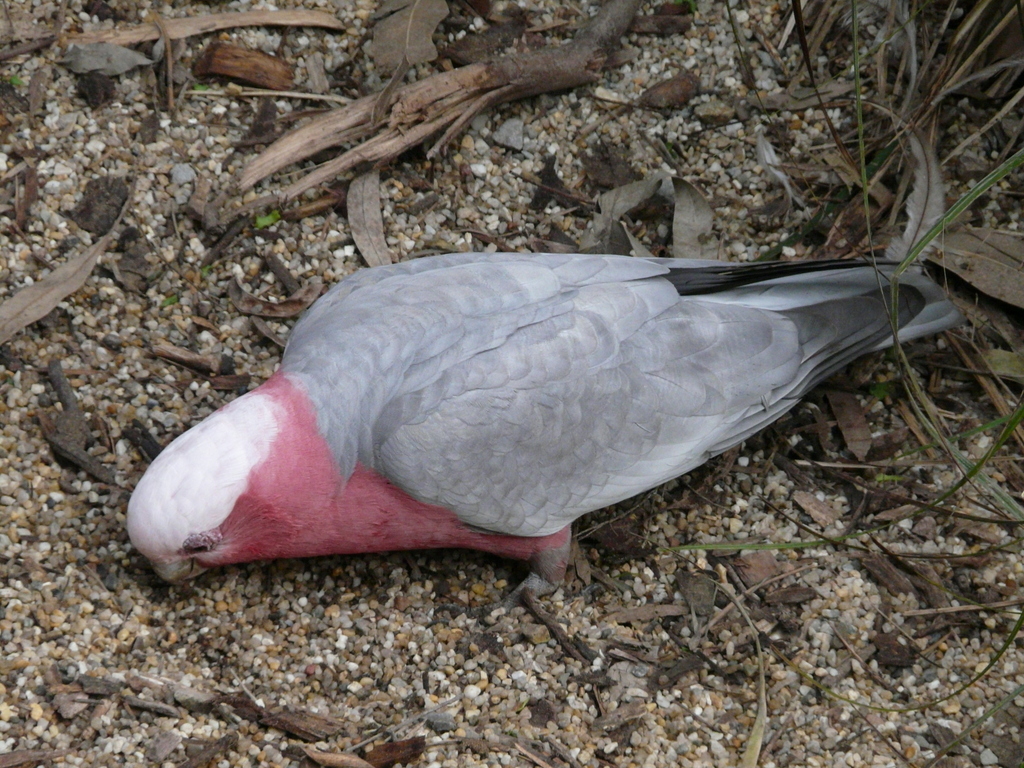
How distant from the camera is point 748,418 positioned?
3.76 metres

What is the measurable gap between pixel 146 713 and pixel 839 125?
376 cm

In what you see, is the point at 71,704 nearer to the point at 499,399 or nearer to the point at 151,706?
the point at 151,706

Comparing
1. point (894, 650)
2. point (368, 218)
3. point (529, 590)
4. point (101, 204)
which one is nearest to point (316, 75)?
point (368, 218)

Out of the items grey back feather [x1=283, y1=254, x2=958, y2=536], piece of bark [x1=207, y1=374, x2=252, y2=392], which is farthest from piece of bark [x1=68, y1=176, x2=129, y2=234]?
grey back feather [x1=283, y1=254, x2=958, y2=536]

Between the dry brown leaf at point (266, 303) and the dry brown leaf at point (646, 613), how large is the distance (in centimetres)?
182

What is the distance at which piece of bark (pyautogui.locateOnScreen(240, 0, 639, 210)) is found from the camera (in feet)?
14.4

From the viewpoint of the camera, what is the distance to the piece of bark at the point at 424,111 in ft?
14.4

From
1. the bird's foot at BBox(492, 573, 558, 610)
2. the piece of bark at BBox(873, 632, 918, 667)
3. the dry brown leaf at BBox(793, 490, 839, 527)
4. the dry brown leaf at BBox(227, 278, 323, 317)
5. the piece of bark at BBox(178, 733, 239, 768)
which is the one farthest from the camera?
the dry brown leaf at BBox(227, 278, 323, 317)

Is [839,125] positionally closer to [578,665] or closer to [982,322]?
[982,322]

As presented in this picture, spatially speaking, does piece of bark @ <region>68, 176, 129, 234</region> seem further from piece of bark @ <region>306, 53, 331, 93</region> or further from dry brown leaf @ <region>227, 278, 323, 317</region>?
piece of bark @ <region>306, 53, 331, 93</region>

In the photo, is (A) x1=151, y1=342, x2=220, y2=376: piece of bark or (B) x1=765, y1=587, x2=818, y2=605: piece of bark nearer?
(B) x1=765, y1=587, x2=818, y2=605: piece of bark

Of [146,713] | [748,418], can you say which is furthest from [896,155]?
[146,713]

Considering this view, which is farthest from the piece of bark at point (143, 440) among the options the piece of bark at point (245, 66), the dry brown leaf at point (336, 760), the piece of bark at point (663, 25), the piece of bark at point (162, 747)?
the piece of bark at point (663, 25)

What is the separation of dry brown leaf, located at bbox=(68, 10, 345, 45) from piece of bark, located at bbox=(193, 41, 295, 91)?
12 centimetres
